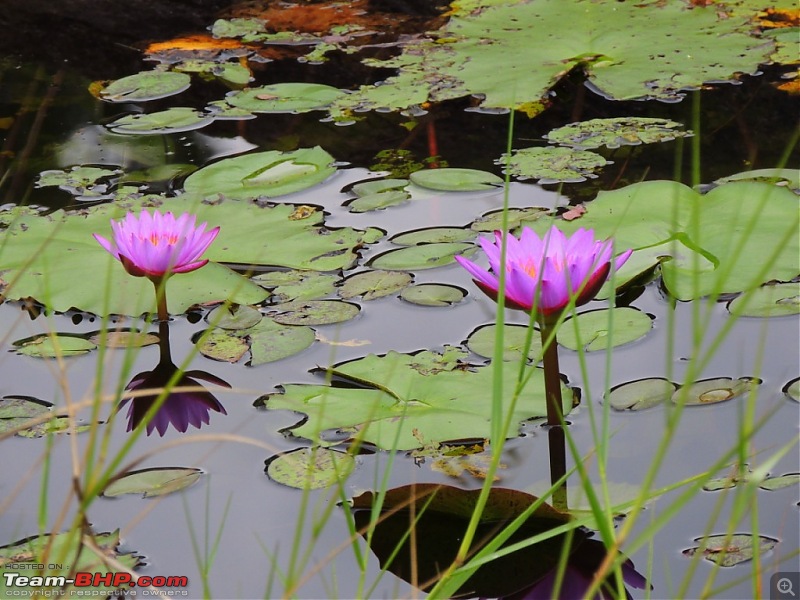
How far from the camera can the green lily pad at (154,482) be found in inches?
56.6

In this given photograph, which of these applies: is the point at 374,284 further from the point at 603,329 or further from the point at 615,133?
the point at 615,133

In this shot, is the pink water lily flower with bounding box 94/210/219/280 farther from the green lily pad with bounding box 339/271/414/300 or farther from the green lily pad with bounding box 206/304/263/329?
the green lily pad with bounding box 339/271/414/300

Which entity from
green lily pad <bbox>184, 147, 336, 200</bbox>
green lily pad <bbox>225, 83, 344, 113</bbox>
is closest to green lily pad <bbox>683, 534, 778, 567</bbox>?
green lily pad <bbox>184, 147, 336, 200</bbox>

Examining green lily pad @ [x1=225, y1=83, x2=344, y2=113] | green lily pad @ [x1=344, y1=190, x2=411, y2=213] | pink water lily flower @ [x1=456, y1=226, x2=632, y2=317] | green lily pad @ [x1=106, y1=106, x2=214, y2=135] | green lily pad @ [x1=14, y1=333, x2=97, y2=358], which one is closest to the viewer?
pink water lily flower @ [x1=456, y1=226, x2=632, y2=317]

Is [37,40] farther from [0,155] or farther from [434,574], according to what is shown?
[434,574]

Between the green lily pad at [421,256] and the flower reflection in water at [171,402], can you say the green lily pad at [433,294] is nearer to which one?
the green lily pad at [421,256]

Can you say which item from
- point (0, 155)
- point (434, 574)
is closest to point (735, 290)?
point (434, 574)

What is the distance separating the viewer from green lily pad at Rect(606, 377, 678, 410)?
156 cm

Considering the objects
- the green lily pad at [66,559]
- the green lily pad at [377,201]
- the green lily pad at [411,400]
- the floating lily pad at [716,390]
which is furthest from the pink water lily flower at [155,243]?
the floating lily pad at [716,390]

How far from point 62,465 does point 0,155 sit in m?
1.61

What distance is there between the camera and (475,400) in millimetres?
1551

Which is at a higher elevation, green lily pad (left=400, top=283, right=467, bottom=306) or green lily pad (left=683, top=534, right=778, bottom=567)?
green lily pad (left=400, top=283, right=467, bottom=306)

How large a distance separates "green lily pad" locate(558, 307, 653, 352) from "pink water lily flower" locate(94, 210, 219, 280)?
69cm

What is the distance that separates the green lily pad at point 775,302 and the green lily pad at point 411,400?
1.50ft
